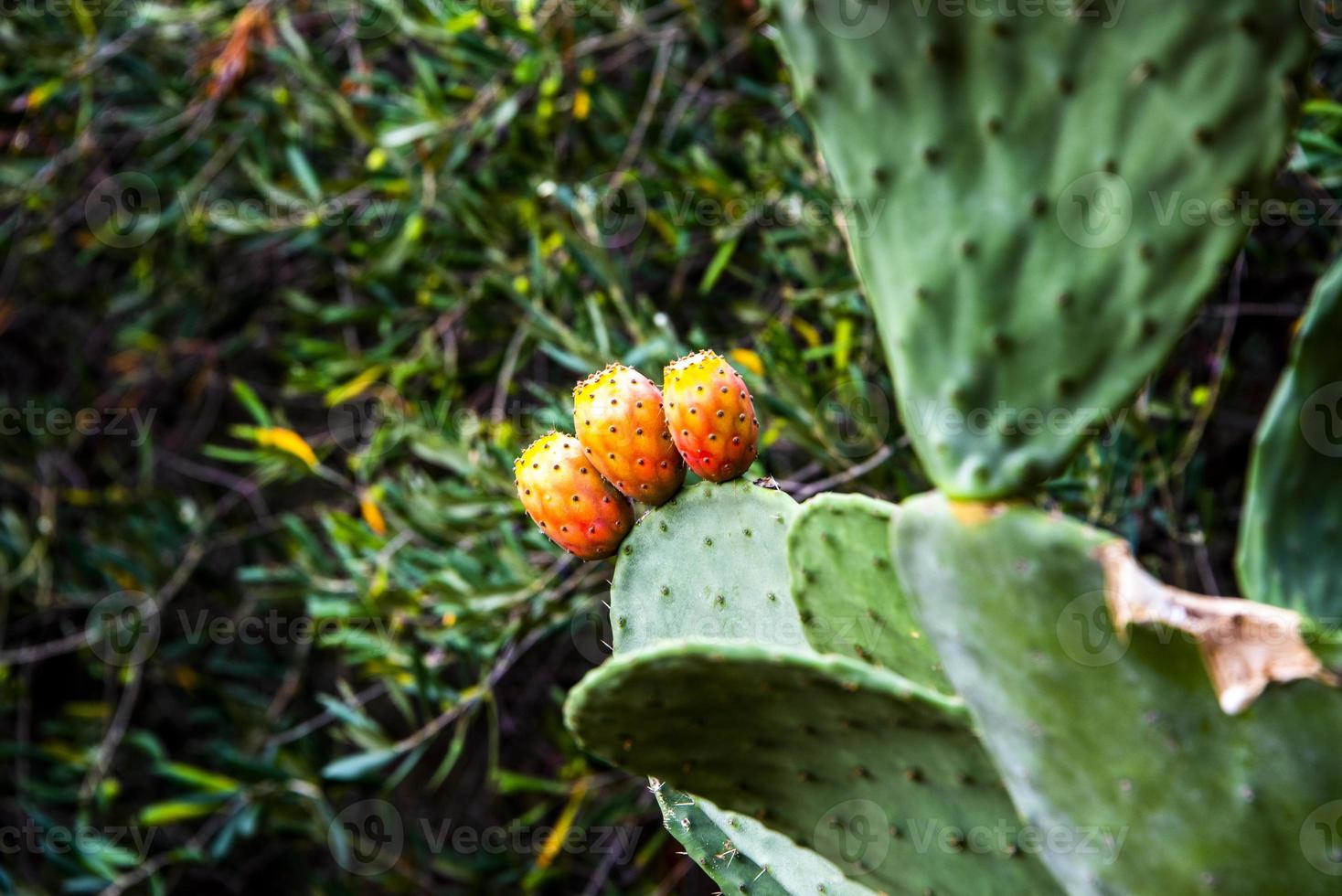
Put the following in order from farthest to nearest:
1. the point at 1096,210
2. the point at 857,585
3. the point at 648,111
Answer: the point at 648,111 < the point at 857,585 < the point at 1096,210

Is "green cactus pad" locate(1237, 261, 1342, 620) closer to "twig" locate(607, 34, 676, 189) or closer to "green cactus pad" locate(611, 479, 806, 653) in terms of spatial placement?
"green cactus pad" locate(611, 479, 806, 653)

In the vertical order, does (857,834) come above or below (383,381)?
above

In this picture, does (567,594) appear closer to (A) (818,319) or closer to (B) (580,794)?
(B) (580,794)

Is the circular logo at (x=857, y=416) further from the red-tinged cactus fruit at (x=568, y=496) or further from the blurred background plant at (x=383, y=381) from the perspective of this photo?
the red-tinged cactus fruit at (x=568, y=496)

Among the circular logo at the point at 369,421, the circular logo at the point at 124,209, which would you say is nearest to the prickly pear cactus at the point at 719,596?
the circular logo at the point at 369,421

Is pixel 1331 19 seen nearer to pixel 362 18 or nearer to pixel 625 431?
pixel 625 431

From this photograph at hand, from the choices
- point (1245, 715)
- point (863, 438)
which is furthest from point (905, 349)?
point (863, 438)

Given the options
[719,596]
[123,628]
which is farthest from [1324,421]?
[123,628]

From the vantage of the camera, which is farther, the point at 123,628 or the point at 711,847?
the point at 123,628
